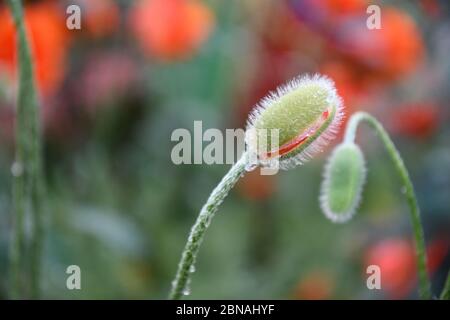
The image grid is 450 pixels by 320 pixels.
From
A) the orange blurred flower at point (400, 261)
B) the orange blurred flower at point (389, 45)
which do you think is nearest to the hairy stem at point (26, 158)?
the orange blurred flower at point (400, 261)

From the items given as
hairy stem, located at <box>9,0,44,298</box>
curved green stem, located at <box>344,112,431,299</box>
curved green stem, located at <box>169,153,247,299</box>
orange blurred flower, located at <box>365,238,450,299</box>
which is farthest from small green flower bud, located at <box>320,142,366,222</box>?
Result: orange blurred flower, located at <box>365,238,450,299</box>

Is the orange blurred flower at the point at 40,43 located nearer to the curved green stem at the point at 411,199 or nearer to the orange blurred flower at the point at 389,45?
the orange blurred flower at the point at 389,45

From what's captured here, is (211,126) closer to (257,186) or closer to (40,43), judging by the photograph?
(257,186)

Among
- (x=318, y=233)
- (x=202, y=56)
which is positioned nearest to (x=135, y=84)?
(x=202, y=56)

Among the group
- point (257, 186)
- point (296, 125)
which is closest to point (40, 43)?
point (257, 186)
